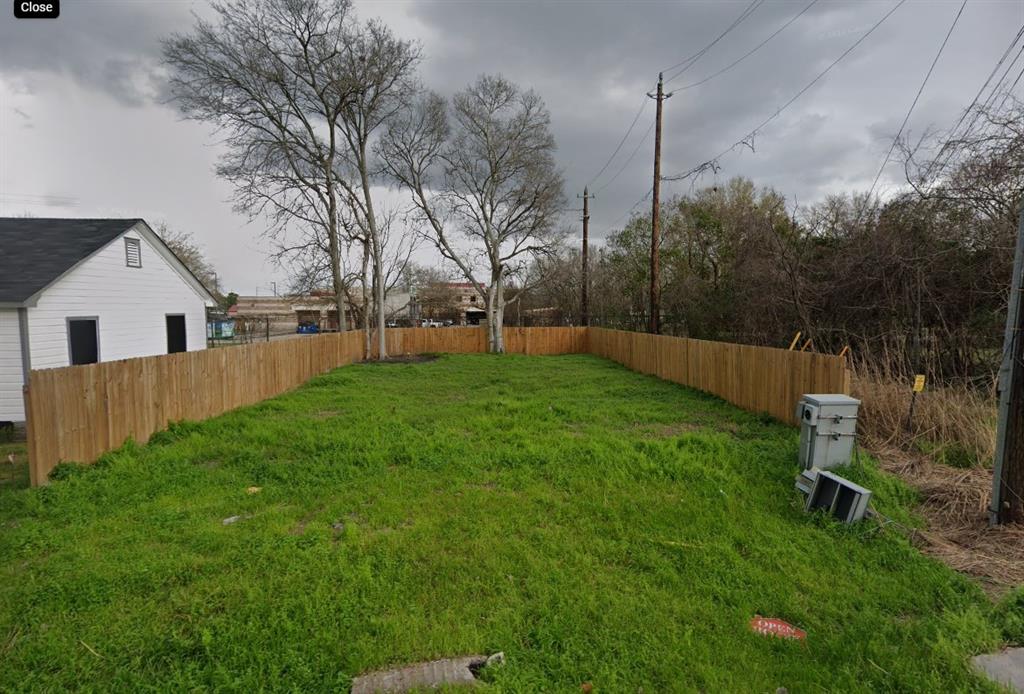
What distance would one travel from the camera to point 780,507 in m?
→ 4.34

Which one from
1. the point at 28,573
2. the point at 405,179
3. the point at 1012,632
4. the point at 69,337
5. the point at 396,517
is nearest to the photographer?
the point at 1012,632

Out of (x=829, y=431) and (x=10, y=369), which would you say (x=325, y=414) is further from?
(x=829, y=431)

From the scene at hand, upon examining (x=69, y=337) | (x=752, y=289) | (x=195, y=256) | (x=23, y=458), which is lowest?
(x=23, y=458)

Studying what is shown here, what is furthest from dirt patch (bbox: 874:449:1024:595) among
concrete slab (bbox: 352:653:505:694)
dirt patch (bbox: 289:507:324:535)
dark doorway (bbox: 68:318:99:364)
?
dark doorway (bbox: 68:318:99:364)

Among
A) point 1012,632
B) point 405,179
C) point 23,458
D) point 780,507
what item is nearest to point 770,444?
point 780,507

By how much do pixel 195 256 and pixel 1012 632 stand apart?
1557 inches

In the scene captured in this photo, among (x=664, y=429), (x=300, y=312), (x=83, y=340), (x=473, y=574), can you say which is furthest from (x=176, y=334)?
(x=300, y=312)

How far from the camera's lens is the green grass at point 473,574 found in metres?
2.40

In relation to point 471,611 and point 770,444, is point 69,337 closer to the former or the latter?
point 471,611

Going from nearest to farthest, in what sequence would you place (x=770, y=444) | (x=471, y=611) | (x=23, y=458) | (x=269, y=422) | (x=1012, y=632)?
(x=1012, y=632), (x=471, y=611), (x=770, y=444), (x=23, y=458), (x=269, y=422)

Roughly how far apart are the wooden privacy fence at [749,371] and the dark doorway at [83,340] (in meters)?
13.3

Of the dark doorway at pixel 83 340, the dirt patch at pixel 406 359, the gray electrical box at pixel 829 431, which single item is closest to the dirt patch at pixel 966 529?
the gray electrical box at pixel 829 431

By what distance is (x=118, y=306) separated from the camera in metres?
11.6

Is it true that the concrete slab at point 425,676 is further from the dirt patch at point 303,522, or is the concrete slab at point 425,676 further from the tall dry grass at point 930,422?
the tall dry grass at point 930,422
